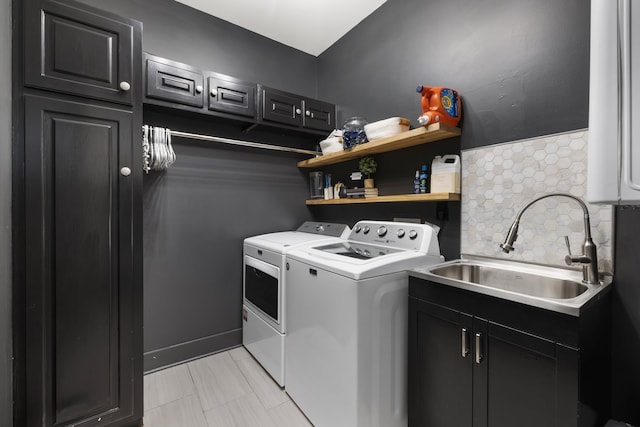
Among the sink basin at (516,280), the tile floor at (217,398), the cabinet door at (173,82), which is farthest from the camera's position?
the cabinet door at (173,82)

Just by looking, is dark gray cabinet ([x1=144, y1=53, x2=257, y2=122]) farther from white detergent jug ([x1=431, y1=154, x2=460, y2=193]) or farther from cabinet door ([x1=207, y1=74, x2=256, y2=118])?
white detergent jug ([x1=431, y1=154, x2=460, y2=193])

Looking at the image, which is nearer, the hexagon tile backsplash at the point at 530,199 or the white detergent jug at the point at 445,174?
the hexagon tile backsplash at the point at 530,199

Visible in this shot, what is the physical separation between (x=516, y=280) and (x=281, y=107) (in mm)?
2043

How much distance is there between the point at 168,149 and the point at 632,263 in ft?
8.53

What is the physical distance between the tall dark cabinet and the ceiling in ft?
3.56

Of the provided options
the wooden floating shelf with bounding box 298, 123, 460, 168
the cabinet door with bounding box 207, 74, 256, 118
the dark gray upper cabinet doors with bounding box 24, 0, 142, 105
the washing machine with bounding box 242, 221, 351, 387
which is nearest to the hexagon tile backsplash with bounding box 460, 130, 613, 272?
the wooden floating shelf with bounding box 298, 123, 460, 168

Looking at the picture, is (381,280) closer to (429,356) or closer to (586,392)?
(429,356)

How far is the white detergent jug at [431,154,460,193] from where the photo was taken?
172 cm

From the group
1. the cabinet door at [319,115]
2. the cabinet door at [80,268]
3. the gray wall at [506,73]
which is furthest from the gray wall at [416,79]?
the cabinet door at [80,268]

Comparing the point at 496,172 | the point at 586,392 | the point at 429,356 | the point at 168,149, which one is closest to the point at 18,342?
the point at 168,149

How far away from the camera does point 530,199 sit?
145 centimetres

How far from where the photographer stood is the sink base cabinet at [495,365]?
3.06 ft

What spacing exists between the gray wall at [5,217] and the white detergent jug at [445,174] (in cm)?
210

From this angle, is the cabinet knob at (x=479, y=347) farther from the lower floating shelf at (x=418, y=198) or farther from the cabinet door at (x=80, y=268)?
the cabinet door at (x=80, y=268)
